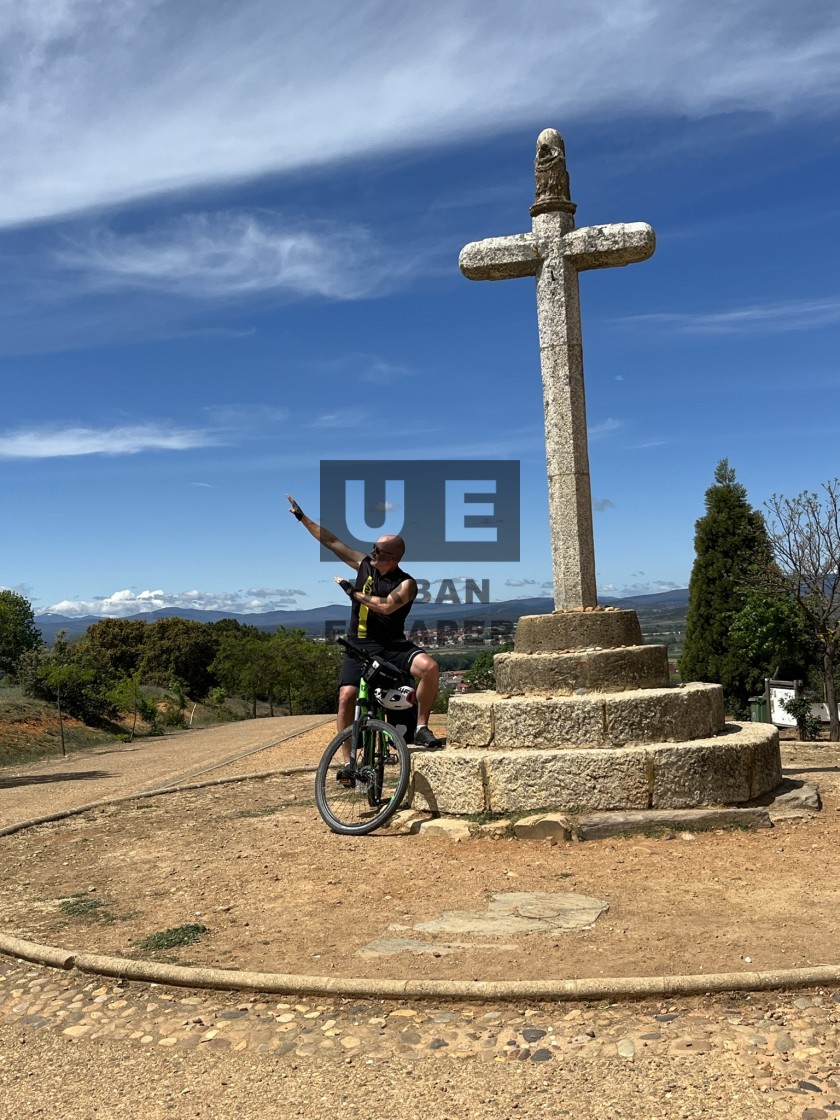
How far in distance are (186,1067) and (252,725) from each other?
1978 centimetres

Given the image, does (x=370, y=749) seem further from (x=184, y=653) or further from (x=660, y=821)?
(x=184, y=653)

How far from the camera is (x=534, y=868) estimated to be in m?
5.52

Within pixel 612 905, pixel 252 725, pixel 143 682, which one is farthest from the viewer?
pixel 143 682

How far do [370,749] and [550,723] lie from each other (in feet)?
4.33

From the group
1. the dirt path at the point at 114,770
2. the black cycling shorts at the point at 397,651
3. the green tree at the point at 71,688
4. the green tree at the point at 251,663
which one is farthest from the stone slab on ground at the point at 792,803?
the green tree at the point at 251,663

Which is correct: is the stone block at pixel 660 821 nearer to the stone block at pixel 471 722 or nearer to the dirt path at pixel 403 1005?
the dirt path at pixel 403 1005

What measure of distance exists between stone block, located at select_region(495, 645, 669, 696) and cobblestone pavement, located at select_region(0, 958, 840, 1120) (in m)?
3.37

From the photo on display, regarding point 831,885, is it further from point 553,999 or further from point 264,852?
point 264,852

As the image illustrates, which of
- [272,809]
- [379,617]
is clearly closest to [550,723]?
[379,617]

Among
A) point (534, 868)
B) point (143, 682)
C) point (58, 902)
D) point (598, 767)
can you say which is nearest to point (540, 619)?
point (598, 767)

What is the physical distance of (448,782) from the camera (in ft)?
21.7

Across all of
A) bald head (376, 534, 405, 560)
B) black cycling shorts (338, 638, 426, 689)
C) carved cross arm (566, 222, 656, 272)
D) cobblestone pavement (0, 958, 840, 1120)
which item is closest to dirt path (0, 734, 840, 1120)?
cobblestone pavement (0, 958, 840, 1120)

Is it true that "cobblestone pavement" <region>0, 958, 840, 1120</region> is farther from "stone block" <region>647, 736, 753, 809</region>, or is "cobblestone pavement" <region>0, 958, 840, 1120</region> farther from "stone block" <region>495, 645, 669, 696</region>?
"stone block" <region>495, 645, 669, 696</region>

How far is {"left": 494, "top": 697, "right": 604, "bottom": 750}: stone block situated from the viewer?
6.47 metres
